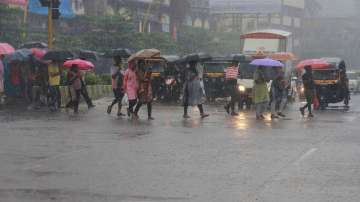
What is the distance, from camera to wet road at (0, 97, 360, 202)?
30.4 feet

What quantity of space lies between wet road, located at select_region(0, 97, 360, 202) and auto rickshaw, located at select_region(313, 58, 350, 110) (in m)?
9.39

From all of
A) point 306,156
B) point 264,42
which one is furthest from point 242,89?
point 306,156

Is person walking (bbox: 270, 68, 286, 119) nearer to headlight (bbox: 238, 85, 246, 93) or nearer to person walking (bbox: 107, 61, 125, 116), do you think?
person walking (bbox: 107, 61, 125, 116)

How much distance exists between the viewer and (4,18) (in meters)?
39.8

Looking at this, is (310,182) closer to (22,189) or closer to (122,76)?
(22,189)

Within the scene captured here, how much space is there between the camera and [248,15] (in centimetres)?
8856

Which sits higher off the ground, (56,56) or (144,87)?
(56,56)

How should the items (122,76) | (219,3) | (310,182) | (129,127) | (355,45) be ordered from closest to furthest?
(310,182) → (129,127) → (122,76) → (219,3) → (355,45)

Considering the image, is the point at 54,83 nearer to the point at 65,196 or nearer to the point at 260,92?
the point at 260,92

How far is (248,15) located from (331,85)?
59748mm

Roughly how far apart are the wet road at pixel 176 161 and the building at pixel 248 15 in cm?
6524

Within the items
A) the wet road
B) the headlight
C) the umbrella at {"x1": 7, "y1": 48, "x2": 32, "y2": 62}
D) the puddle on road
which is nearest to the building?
the headlight

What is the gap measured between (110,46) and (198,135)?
31021mm

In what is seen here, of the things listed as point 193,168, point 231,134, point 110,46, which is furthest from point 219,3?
point 193,168
